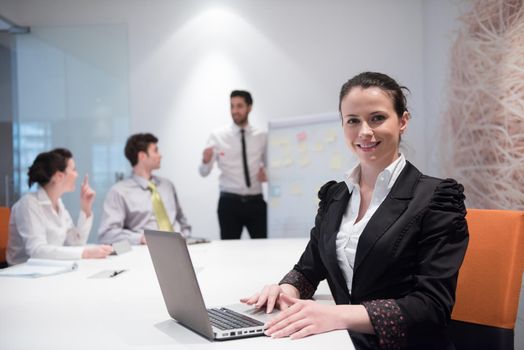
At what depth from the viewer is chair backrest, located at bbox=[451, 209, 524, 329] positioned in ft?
4.65

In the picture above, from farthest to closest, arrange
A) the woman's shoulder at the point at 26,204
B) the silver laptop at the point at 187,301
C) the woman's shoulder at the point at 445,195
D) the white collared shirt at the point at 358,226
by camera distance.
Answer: the woman's shoulder at the point at 26,204 → the white collared shirt at the point at 358,226 → the woman's shoulder at the point at 445,195 → the silver laptop at the point at 187,301

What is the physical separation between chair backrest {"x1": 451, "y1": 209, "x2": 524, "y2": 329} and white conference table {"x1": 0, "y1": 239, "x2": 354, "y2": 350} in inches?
15.9

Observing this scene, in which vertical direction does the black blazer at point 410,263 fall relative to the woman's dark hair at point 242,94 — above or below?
below

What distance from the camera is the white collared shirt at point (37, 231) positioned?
254 centimetres

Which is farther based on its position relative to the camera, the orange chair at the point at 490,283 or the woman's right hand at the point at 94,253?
the woman's right hand at the point at 94,253

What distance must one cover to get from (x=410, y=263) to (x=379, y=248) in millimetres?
85

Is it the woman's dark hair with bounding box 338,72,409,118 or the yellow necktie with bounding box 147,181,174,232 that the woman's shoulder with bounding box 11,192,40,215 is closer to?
the yellow necktie with bounding box 147,181,174,232

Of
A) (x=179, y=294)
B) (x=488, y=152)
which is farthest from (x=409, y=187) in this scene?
(x=488, y=152)

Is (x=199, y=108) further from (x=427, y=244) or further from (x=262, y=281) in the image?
(x=427, y=244)

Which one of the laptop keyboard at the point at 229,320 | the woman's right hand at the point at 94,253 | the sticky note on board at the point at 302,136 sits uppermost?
the sticky note on board at the point at 302,136

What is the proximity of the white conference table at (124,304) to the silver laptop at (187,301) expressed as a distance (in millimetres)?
29

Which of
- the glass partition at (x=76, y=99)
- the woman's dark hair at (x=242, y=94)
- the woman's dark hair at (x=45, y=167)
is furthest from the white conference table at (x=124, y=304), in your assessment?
the glass partition at (x=76, y=99)

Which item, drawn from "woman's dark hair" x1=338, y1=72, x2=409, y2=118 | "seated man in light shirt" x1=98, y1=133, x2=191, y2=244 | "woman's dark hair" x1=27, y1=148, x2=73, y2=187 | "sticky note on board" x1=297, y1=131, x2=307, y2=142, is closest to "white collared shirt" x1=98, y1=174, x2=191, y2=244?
"seated man in light shirt" x1=98, y1=133, x2=191, y2=244

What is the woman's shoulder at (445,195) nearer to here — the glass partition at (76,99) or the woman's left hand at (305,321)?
the woman's left hand at (305,321)
